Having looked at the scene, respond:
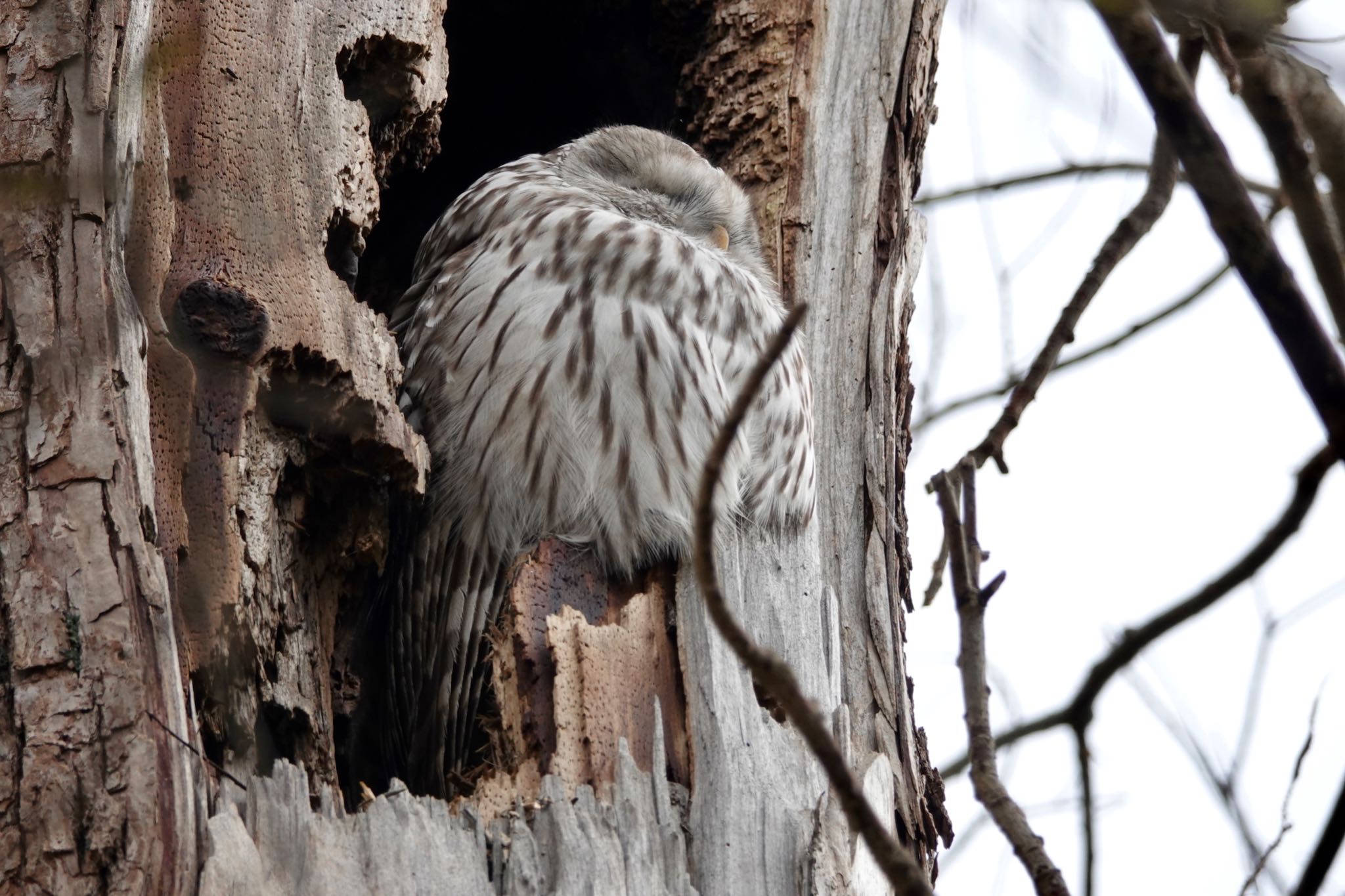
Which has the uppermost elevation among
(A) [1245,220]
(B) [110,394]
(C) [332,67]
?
(C) [332,67]

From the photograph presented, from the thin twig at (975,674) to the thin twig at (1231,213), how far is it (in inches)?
17.4

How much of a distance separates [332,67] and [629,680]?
1.42 metres

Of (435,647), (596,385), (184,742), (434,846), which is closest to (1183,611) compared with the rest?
(434,846)

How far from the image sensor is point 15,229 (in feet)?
7.64

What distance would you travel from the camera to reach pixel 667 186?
4.29 m

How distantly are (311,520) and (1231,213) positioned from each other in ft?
7.01

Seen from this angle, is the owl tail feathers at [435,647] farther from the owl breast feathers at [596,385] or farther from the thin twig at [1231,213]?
the thin twig at [1231,213]

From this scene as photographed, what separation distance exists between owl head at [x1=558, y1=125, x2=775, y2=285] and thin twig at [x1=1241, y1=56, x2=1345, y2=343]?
93.2 inches

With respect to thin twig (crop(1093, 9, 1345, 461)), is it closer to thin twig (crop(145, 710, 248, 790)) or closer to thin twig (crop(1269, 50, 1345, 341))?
thin twig (crop(1269, 50, 1345, 341))

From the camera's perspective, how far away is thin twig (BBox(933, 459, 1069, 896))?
168cm

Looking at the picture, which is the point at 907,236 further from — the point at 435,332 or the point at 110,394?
the point at 110,394

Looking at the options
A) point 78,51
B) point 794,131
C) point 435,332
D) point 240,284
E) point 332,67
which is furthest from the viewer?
point 794,131

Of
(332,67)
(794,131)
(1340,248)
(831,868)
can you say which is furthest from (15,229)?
(794,131)

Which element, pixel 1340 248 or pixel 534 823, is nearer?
pixel 1340 248
